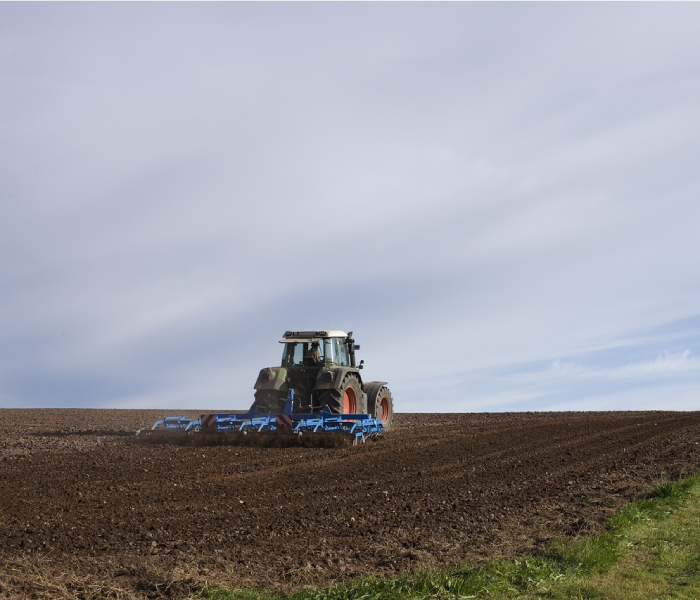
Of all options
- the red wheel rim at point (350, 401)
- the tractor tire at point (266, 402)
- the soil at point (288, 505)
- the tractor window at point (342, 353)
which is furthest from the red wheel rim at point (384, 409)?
the tractor tire at point (266, 402)

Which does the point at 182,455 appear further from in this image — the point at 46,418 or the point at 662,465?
the point at 46,418

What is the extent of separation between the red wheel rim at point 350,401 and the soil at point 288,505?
56.1 inches

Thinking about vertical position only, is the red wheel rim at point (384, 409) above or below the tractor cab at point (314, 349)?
below

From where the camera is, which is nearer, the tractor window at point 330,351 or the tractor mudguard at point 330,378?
the tractor mudguard at point 330,378

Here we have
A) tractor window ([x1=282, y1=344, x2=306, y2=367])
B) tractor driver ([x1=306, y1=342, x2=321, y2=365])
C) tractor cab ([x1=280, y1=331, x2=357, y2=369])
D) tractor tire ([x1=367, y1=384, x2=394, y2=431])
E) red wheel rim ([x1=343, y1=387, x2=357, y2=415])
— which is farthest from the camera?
tractor tire ([x1=367, y1=384, x2=394, y2=431])

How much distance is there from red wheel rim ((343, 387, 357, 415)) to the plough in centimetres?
100

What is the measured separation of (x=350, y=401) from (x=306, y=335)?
187 cm

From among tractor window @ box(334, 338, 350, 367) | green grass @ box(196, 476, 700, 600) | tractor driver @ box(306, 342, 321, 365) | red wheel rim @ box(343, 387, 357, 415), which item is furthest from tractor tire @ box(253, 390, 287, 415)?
green grass @ box(196, 476, 700, 600)

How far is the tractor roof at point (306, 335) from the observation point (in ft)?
57.8

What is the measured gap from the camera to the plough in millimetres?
15547

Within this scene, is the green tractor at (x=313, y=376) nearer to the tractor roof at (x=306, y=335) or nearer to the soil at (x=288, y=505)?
the tractor roof at (x=306, y=335)

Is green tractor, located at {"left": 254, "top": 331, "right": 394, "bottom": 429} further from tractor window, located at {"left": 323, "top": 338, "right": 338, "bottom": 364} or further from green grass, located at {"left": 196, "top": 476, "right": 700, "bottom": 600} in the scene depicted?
green grass, located at {"left": 196, "top": 476, "right": 700, "bottom": 600}

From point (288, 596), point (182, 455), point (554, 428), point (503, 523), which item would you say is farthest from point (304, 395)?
point (288, 596)

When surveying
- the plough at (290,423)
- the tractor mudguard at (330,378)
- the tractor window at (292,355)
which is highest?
the tractor window at (292,355)
